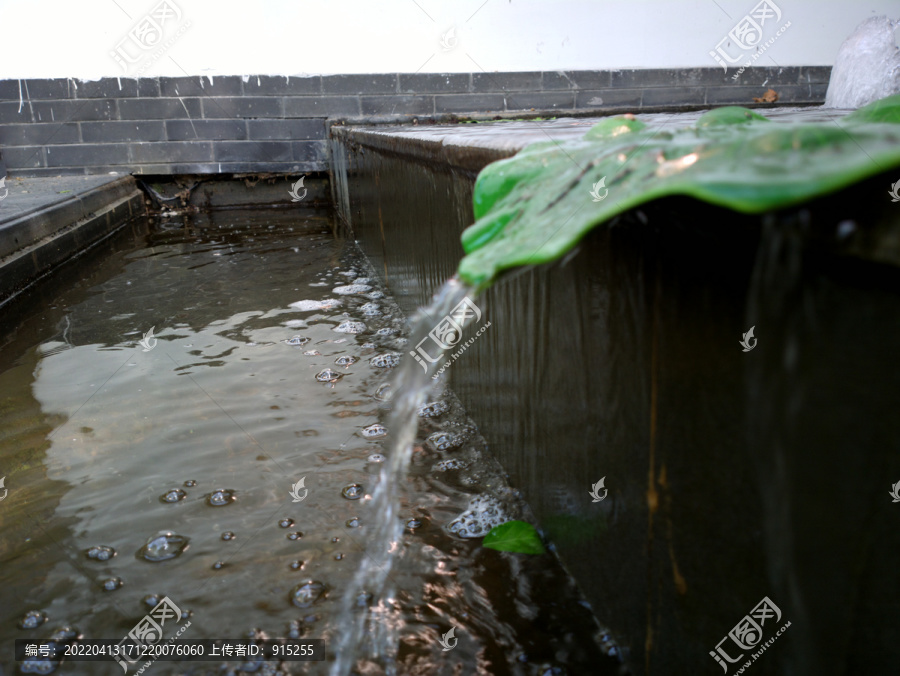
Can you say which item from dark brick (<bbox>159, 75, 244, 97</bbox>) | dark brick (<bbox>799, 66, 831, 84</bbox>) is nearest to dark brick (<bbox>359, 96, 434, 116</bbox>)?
dark brick (<bbox>159, 75, 244, 97</bbox>)

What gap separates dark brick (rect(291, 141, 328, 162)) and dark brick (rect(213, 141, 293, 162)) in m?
0.06

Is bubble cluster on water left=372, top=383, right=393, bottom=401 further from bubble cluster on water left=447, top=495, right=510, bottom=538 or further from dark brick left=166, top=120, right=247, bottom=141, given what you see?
dark brick left=166, top=120, right=247, bottom=141

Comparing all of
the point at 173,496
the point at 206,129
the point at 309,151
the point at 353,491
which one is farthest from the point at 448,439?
the point at 206,129

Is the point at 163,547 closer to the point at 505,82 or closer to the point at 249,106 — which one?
the point at 249,106

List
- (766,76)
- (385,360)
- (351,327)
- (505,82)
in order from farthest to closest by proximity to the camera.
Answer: (766,76), (505,82), (351,327), (385,360)

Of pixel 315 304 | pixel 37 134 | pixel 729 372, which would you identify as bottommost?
pixel 315 304

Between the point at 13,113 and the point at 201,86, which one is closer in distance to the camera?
the point at 13,113

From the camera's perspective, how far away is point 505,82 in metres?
6.82

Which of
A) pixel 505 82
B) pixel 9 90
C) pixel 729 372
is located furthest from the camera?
pixel 505 82

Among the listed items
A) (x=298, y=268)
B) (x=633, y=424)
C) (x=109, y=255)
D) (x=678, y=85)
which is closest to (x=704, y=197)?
(x=633, y=424)

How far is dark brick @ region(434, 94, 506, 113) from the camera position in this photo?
267 inches

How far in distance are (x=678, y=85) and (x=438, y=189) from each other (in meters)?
6.29

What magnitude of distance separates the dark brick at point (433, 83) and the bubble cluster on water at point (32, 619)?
20.8ft

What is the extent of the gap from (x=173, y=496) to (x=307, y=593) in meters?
0.53
